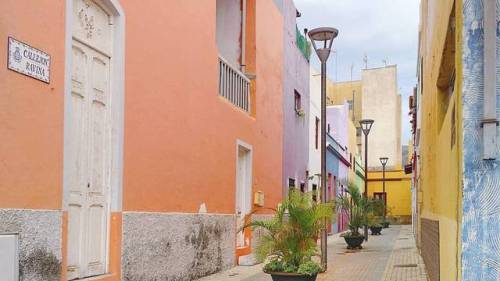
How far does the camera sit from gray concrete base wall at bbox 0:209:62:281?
17.1ft

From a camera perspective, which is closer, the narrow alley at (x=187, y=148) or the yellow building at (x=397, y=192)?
the narrow alley at (x=187, y=148)

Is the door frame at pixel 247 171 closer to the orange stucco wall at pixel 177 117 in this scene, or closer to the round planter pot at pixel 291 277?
the orange stucco wall at pixel 177 117

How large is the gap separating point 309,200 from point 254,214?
470 centimetres

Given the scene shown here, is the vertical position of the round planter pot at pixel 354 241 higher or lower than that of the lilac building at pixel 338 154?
lower

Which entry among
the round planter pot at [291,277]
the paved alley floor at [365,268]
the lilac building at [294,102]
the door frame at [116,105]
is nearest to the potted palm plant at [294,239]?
the round planter pot at [291,277]

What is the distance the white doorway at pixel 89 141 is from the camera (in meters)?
6.53

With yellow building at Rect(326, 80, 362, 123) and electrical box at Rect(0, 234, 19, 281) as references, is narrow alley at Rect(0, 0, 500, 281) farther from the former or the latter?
yellow building at Rect(326, 80, 362, 123)

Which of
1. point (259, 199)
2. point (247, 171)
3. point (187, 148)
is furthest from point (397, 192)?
point (187, 148)

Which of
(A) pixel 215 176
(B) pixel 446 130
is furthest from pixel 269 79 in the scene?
(B) pixel 446 130

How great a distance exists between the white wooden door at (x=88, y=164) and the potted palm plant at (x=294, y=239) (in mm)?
2347

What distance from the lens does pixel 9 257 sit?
5.05 meters

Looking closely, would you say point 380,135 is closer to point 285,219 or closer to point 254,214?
point 254,214

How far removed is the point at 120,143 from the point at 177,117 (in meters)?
1.90

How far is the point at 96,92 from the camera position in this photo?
709 centimetres
